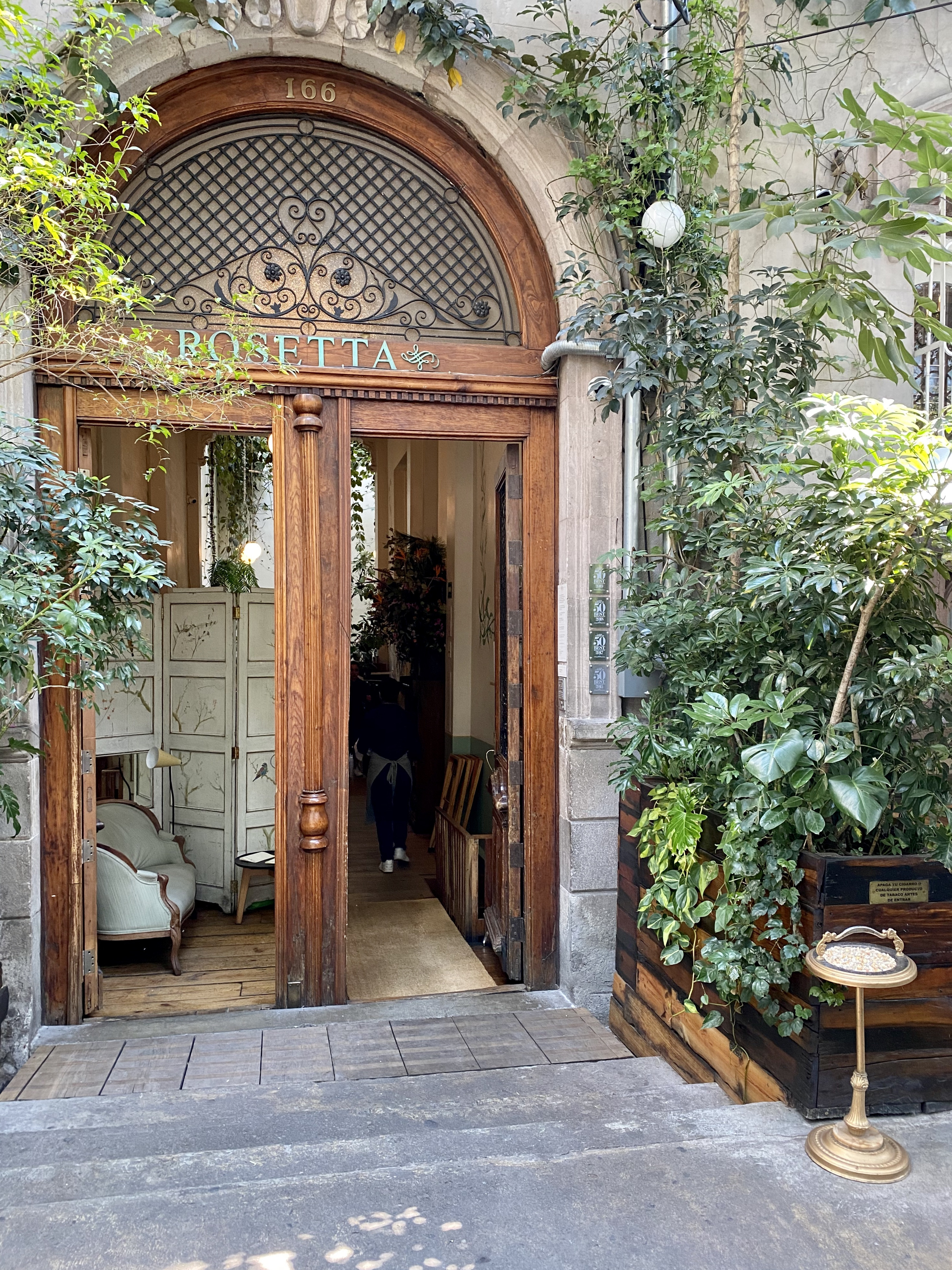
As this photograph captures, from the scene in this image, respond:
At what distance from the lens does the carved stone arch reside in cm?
438

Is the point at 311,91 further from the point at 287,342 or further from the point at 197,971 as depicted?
the point at 197,971

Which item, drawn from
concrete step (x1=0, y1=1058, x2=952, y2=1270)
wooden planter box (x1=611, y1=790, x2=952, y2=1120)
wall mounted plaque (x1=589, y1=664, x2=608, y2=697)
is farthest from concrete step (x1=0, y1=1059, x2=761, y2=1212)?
wall mounted plaque (x1=589, y1=664, x2=608, y2=697)

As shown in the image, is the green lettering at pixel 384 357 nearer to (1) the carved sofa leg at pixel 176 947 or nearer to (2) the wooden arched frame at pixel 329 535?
(2) the wooden arched frame at pixel 329 535

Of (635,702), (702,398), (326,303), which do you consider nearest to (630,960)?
(635,702)

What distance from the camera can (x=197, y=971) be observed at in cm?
525

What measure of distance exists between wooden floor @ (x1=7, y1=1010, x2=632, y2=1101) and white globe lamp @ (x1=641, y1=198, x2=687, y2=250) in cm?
329

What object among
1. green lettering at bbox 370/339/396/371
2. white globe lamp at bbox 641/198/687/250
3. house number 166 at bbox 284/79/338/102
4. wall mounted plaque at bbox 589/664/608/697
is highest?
house number 166 at bbox 284/79/338/102

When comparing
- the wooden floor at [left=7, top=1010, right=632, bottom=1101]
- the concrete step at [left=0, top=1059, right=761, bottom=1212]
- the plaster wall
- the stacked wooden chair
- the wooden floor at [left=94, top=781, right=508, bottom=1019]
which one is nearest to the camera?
the concrete step at [left=0, top=1059, right=761, bottom=1212]

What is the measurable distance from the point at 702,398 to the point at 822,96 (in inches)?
76.7

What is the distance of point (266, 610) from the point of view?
6.48 meters

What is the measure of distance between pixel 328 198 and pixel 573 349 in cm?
133

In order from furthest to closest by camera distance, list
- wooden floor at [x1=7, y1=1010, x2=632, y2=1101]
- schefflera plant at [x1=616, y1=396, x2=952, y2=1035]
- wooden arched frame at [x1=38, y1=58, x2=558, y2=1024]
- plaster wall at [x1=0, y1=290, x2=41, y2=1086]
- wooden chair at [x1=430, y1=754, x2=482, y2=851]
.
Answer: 1. wooden chair at [x1=430, y1=754, x2=482, y2=851]
2. wooden arched frame at [x1=38, y1=58, x2=558, y2=1024]
3. plaster wall at [x1=0, y1=290, x2=41, y2=1086]
4. wooden floor at [x1=7, y1=1010, x2=632, y2=1101]
5. schefflera plant at [x1=616, y1=396, x2=952, y2=1035]

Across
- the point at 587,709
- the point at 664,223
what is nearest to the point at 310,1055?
the point at 587,709

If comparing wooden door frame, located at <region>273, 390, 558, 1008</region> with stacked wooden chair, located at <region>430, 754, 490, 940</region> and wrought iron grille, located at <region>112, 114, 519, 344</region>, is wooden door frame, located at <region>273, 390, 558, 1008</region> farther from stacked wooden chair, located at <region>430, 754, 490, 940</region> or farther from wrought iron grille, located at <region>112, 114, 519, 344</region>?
stacked wooden chair, located at <region>430, 754, 490, 940</region>
